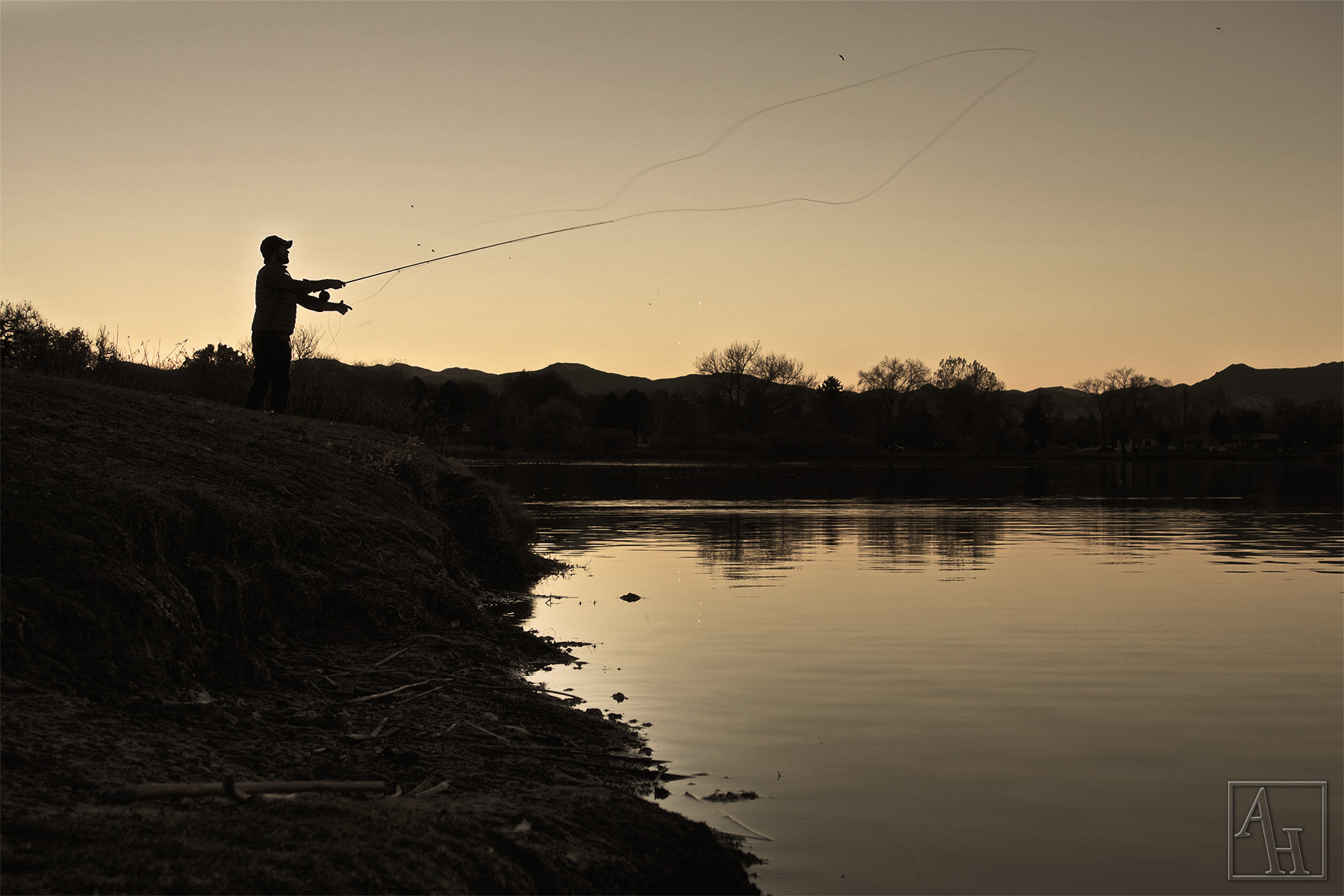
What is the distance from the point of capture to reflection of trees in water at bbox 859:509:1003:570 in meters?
19.8

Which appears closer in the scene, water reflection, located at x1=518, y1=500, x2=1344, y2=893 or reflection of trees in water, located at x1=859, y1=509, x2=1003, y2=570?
water reflection, located at x1=518, y1=500, x2=1344, y2=893

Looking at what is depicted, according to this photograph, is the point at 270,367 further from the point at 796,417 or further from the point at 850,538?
the point at 796,417

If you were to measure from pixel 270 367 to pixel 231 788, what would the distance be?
11.6 metres

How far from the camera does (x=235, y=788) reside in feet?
15.1

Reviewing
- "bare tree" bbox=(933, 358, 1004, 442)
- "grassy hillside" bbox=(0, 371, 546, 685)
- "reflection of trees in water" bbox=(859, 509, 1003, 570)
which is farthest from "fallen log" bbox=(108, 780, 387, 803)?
"bare tree" bbox=(933, 358, 1004, 442)

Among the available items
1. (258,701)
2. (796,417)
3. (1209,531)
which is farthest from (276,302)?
(796,417)

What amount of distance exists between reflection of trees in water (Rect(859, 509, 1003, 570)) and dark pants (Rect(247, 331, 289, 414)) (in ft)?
34.1

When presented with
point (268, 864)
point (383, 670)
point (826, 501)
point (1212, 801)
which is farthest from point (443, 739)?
point (826, 501)

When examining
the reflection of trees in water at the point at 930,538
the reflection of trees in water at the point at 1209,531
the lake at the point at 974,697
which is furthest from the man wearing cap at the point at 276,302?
the reflection of trees in water at the point at 1209,531

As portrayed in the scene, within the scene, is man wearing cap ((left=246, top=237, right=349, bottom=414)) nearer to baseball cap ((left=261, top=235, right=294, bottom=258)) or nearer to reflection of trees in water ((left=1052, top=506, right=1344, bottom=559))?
baseball cap ((left=261, top=235, right=294, bottom=258))

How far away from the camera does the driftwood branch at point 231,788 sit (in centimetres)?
448

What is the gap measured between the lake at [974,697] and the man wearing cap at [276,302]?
522 cm

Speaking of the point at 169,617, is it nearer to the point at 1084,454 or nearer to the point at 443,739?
the point at 443,739

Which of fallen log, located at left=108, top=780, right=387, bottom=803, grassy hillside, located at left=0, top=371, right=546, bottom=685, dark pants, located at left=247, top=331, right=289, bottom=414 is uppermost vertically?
dark pants, located at left=247, top=331, right=289, bottom=414
